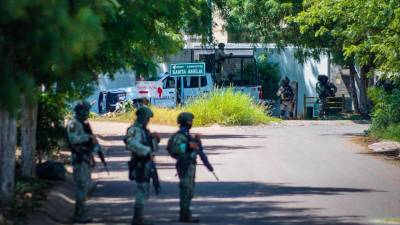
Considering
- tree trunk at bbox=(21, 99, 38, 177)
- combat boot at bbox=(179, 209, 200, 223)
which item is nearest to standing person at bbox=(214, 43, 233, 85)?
tree trunk at bbox=(21, 99, 38, 177)

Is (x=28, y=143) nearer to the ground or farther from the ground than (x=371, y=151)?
farther from the ground

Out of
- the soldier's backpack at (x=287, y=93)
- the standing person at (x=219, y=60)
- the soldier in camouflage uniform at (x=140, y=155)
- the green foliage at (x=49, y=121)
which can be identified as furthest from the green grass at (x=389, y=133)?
the standing person at (x=219, y=60)

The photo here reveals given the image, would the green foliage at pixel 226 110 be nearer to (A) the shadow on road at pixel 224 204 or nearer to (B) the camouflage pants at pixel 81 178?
(A) the shadow on road at pixel 224 204

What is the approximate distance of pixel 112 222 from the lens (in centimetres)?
1419

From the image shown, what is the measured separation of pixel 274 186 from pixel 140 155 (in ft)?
20.7

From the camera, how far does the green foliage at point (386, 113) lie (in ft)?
95.6

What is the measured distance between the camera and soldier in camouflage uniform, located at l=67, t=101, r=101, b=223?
45.2 feet

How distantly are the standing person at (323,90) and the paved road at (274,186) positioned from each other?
51.6 ft

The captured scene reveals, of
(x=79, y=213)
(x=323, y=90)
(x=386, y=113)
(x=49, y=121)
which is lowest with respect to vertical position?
(x=79, y=213)

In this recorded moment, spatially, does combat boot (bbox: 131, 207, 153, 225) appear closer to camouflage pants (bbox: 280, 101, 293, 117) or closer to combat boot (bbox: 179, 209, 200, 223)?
combat boot (bbox: 179, 209, 200, 223)

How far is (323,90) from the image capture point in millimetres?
46781

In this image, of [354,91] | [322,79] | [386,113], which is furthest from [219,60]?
[386,113]

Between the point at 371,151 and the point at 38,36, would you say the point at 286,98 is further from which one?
the point at 38,36

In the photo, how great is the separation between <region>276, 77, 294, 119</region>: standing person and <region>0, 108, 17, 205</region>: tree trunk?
3174cm
